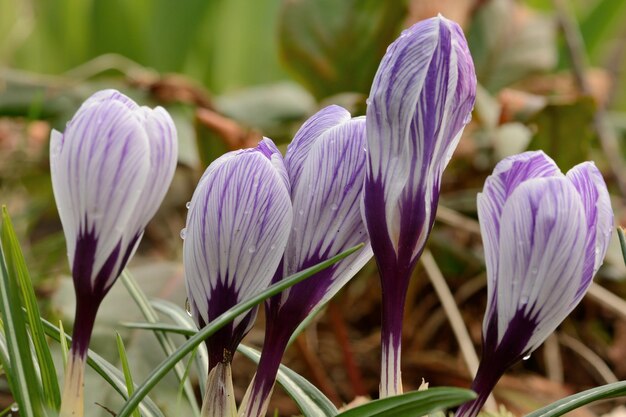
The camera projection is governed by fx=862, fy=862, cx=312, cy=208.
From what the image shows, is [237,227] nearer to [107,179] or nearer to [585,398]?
[107,179]

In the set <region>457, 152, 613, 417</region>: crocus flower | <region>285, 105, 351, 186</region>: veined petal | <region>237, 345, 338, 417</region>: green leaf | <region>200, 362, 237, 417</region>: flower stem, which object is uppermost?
<region>285, 105, 351, 186</region>: veined petal

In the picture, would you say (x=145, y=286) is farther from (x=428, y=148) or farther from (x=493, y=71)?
(x=493, y=71)

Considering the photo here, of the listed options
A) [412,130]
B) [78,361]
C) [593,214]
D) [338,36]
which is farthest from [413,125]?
[338,36]

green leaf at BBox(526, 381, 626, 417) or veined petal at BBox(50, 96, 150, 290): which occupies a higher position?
veined petal at BBox(50, 96, 150, 290)

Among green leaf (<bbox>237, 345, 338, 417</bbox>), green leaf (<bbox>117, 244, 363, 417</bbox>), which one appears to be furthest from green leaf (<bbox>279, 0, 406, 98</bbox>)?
green leaf (<bbox>117, 244, 363, 417</bbox>)

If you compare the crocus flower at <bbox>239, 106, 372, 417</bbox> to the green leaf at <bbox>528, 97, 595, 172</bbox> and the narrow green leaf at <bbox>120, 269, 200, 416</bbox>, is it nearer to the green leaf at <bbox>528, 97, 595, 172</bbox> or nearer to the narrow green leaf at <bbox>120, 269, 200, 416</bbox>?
the narrow green leaf at <bbox>120, 269, 200, 416</bbox>
